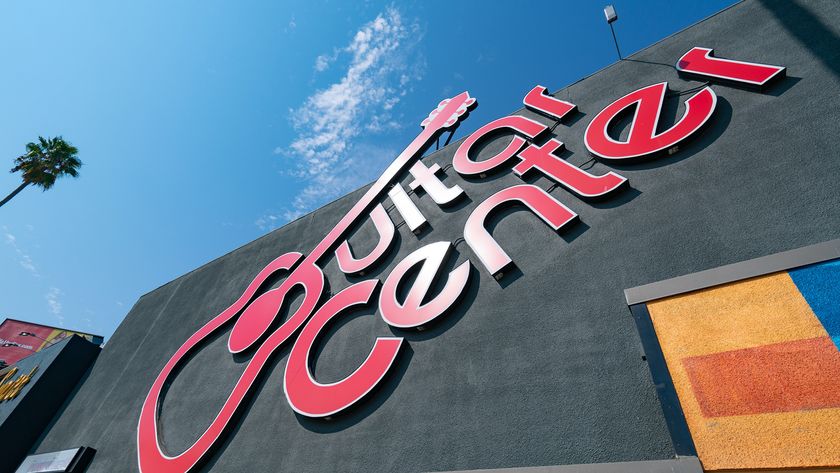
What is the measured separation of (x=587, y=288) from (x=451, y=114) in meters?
6.72

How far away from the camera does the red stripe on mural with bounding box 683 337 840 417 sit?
10.5 ft

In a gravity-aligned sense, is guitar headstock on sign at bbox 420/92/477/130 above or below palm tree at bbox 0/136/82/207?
below

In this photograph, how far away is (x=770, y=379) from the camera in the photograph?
339 cm

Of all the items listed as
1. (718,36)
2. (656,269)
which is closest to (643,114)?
(718,36)

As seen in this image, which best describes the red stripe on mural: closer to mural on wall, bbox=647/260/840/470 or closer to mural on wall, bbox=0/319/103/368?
mural on wall, bbox=647/260/840/470

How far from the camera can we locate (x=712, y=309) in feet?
13.2

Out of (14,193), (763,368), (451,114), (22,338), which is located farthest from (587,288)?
(22,338)

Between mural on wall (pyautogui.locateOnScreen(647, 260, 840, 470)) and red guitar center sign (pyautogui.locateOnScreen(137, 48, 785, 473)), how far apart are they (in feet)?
8.08

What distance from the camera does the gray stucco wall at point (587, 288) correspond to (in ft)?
14.6

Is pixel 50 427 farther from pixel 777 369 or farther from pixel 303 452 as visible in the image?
pixel 777 369

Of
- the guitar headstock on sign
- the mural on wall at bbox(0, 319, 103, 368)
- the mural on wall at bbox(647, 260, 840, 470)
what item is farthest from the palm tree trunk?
the mural on wall at bbox(647, 260, 840, 470)

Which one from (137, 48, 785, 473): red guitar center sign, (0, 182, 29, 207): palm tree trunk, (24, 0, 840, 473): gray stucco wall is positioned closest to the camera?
(24, 0, 840, 473): gray stucco wall

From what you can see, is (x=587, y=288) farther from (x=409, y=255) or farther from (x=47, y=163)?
(x=47, y=163)

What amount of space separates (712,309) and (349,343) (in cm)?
509
